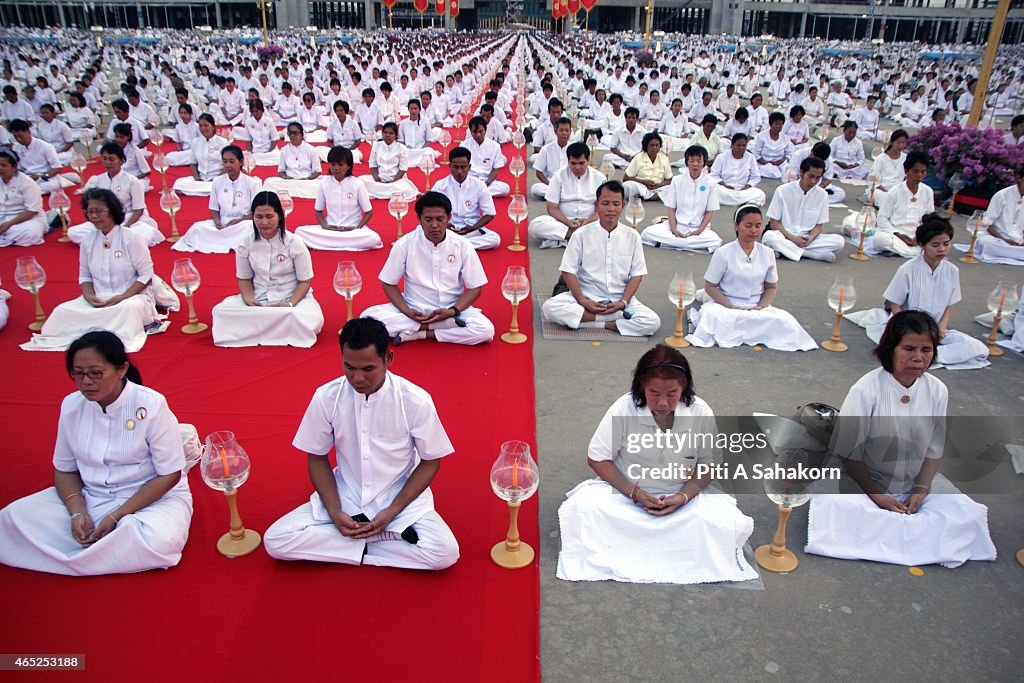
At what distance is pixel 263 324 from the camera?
537 centimetres

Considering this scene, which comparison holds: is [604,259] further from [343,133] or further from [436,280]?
[343,133]

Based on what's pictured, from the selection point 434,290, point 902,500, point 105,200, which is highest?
point 105,200

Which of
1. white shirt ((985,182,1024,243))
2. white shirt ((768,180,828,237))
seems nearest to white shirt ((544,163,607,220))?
white shirt ((768,180,828,237))

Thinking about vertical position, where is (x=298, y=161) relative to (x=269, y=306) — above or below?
above

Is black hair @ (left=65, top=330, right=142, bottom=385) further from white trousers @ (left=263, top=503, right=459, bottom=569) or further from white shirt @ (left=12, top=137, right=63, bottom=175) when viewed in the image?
white shirt @ (left=12, top=137, right=63, bottom=175)

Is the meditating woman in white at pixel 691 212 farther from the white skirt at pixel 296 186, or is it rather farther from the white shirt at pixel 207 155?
the white shirt at pixel 207 155

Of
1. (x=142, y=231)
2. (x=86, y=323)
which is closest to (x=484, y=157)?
(x=142, y=231)

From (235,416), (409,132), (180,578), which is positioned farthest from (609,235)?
(409,132)

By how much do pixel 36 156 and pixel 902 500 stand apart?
34.7 feet

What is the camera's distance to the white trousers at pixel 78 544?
9.83 feet

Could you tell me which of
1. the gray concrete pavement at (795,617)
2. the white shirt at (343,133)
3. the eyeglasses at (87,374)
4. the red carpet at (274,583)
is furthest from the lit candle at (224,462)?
the white shirt at (343,133)

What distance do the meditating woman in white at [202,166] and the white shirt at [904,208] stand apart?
8.32m

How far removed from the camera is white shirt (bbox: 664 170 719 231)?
784 centimetres

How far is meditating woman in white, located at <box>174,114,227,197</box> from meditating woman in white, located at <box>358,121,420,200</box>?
2037 millimetres
